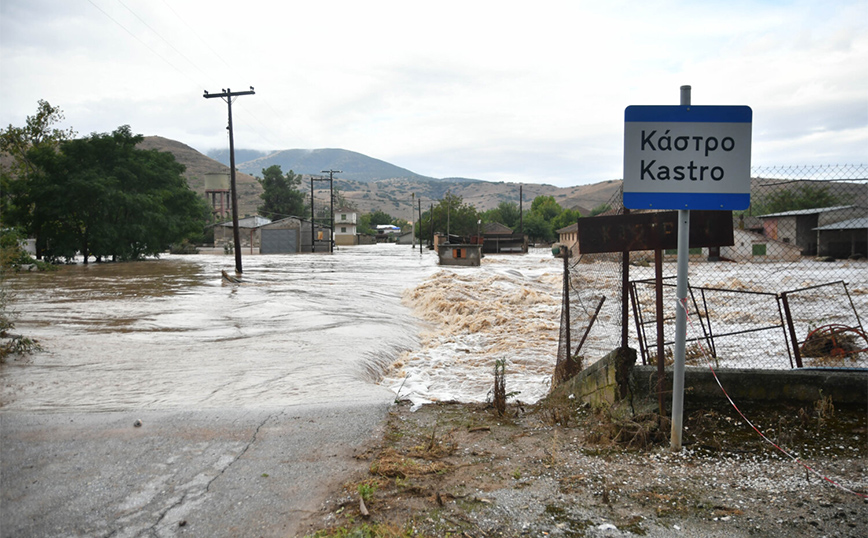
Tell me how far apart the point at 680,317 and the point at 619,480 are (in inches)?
51.2

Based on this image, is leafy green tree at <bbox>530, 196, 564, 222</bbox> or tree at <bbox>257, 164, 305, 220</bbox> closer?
tree at <bbox>257, 164, 305, 220</bbox>

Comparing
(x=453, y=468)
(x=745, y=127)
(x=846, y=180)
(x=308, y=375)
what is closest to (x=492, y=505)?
(x=453, y=468)

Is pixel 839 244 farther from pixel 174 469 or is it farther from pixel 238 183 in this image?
pixel 238 183

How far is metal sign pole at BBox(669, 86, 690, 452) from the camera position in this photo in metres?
4.27

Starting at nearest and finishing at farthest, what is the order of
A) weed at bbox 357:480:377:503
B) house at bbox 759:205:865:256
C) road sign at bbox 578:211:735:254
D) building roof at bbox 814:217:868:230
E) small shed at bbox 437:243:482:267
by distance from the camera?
weed at bbox 357:480:377:503 → road sign at bbox 578:211:735:254 → building roof at bbox 814:217:868:230 → house at bbox 759:205:865:256 → small shed at bbox 437:243:482:267

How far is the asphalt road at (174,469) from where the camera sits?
3750 mm

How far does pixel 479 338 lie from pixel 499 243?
56934 mm

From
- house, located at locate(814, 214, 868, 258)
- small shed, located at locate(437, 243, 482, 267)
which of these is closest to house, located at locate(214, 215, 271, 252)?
small shed, located at locate(437, 243, 482, 267)

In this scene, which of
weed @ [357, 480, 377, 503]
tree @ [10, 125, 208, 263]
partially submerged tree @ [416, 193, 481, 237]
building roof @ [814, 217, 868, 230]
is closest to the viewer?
weed @ [357, 480, 377, 503]

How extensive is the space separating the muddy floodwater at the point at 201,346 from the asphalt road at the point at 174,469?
0.98 m

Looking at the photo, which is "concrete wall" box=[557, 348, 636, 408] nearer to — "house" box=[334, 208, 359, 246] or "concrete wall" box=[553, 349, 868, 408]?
"concrete wall" box=[553, 349, 868, 408]

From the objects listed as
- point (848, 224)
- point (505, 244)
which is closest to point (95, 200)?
point (505, 244)

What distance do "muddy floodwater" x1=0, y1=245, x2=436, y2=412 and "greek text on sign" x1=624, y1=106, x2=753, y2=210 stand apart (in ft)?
15.6

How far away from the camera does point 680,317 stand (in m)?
4.30
